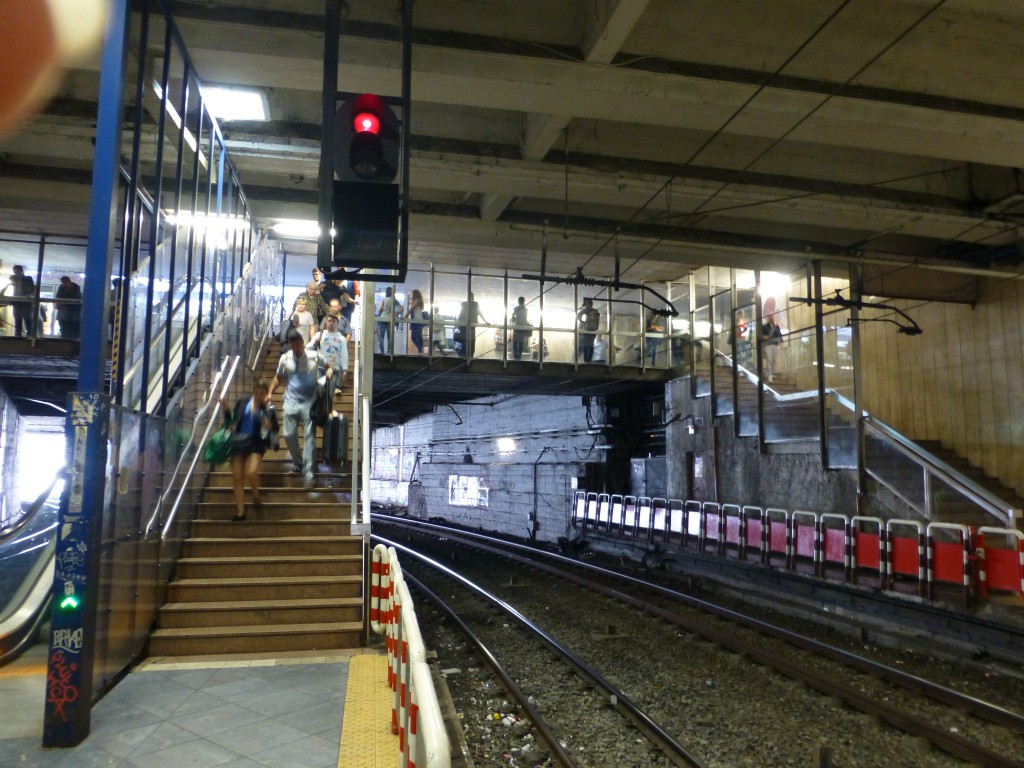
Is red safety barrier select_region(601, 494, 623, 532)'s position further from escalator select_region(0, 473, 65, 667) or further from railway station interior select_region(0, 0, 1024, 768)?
escalator select_region(0, 473, 65, 667)

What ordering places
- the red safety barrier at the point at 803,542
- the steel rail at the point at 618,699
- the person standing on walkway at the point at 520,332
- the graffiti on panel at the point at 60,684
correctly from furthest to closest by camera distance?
1. the person standing on walkway at the point at 520,332
2. the red safety barrier at the point at 803,542
3. the steel rail at the point at 618,699
4. the graffiti on panel at the point at 60,684

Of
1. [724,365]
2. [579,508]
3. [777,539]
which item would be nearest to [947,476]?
[777,539]

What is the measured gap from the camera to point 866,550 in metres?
10.7

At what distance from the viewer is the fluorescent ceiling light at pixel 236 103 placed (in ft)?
29.1

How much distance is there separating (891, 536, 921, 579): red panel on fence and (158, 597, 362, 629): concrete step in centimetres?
745

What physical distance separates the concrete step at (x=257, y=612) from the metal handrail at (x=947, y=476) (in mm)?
8267

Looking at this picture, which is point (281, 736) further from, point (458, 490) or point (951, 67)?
point (458, 490)

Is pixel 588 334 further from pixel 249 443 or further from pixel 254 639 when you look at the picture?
pixel 254 639

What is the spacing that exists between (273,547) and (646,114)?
6271 mm

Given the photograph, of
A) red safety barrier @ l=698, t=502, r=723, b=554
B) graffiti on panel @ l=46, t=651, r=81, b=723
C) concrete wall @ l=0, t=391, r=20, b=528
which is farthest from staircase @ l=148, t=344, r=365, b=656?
concrete wall @ l=0, t=391, r=20, b=528

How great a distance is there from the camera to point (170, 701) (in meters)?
5.20

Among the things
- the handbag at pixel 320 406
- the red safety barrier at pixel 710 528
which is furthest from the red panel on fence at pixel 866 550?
the handbag at pixel 320 406

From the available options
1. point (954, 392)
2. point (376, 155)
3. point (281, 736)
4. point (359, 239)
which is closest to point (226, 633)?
point (281, 736)

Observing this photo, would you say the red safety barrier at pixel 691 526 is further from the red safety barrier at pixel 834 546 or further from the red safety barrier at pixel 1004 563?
the red safety barrier at pixel 1004 563
